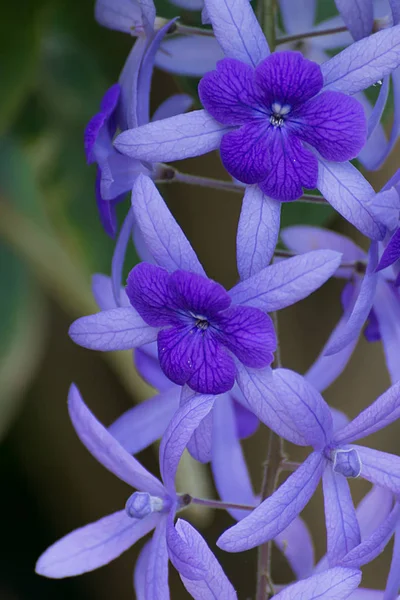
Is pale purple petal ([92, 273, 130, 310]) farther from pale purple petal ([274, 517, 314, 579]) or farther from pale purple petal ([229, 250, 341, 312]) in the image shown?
pale purple petal ([274, 517, 314, 579])

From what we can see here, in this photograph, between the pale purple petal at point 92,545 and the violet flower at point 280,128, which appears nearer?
the violet flower at point 280,128

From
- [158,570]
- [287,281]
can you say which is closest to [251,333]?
[287,281]

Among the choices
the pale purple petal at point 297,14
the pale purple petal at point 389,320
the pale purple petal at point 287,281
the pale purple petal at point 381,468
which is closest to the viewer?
the pale purple petal at point 287,281

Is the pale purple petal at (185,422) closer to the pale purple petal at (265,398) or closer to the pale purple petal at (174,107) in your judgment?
the pale purple petal at (265,398)

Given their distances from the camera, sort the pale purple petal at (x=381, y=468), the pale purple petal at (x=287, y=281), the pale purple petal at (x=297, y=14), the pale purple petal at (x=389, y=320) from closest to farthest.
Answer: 1. the pale purple petal at (x=287, y=281)
2. the pale purple petal at (x=381, y=468)
3. the pale purple petal at (x=389, y=320)
4. the pale purple petal at (x=297, y=14)

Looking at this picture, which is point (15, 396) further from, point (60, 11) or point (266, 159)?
point (266, 159)

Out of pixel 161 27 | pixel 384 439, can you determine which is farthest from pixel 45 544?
pixel 161 27

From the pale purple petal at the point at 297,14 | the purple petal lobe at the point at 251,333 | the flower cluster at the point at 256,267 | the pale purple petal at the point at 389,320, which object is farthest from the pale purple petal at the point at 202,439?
the pale purple petal at the point at 297,14
